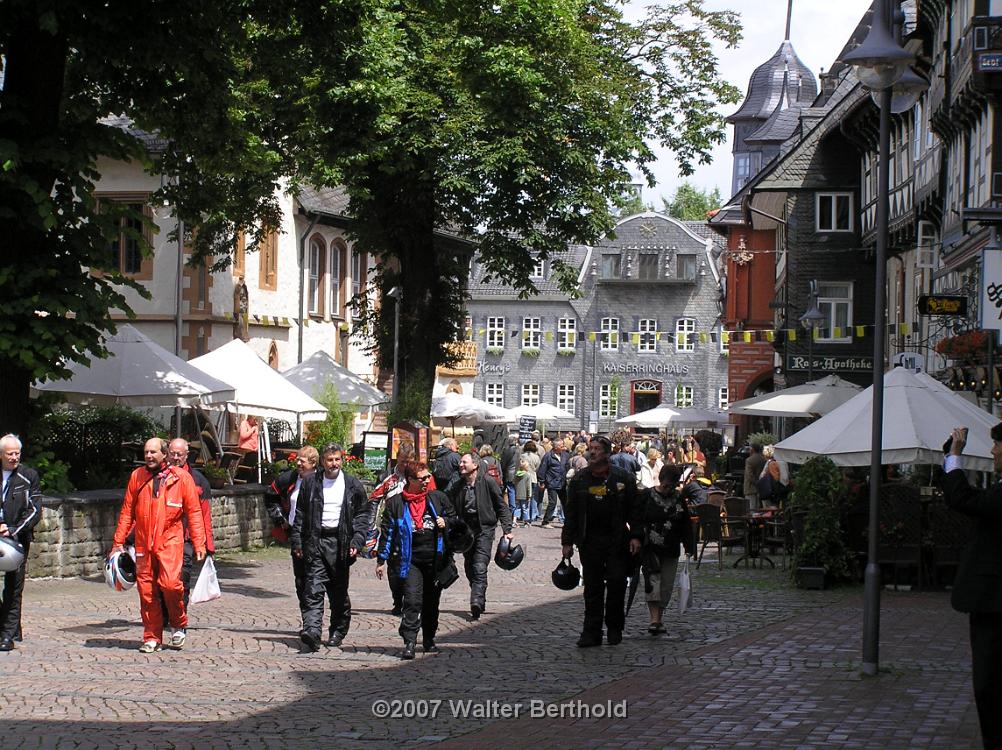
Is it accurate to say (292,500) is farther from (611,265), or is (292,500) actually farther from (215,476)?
(611,265)

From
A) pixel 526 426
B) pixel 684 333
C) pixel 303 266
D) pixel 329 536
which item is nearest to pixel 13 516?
pixel 329 536

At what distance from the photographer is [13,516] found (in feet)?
41.4

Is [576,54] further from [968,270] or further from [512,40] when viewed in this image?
[968,270]

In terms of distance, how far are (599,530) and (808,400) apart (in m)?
15.6

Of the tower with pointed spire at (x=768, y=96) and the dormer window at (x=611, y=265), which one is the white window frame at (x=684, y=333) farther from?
the tower with pointed spire at (x=768, y=96)

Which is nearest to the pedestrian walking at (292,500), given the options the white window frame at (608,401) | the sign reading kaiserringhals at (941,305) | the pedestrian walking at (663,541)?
the pedestrian walking at (663,541)

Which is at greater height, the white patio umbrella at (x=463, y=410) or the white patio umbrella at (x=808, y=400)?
the white patio umbrella at (x=808, y=400)

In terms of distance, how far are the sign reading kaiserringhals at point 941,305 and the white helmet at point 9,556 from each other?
13.3 meters

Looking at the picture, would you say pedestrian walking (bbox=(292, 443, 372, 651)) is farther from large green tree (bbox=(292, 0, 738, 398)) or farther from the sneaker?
large green tree (bbox=(292, 0, 738, 398))

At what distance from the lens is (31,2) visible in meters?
16.0

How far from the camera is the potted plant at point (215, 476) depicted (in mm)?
23422

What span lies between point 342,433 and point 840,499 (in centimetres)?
1282

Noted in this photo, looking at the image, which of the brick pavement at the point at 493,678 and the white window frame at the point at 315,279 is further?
the white window frame at the point at 315,279

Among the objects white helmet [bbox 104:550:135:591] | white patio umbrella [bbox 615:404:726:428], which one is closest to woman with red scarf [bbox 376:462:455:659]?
white helmet [bbox 104:550:135:591]
